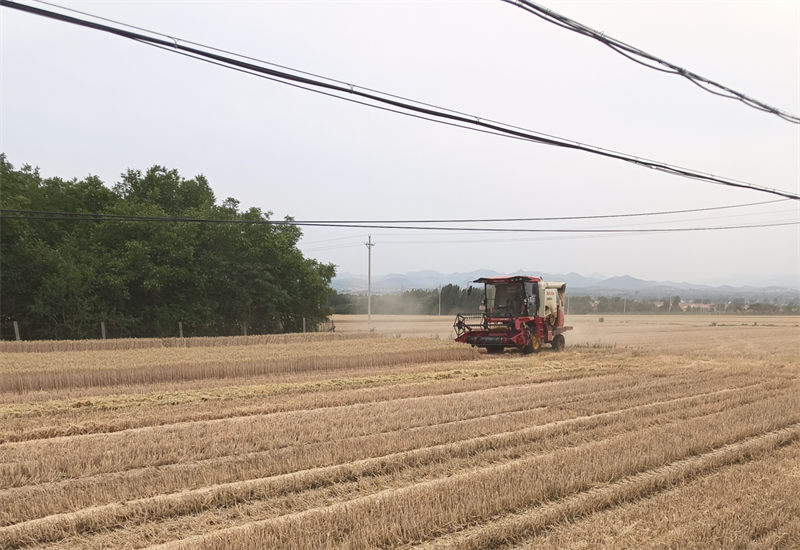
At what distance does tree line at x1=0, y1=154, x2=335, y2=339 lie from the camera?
77.5 feet

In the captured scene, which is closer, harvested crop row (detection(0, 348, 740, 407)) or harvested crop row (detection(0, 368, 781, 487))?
harvested crop row (detection(0, 368, 781, 487))

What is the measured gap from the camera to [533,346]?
65.5 ft

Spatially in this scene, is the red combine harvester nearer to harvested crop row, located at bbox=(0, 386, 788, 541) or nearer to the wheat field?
the wheat field

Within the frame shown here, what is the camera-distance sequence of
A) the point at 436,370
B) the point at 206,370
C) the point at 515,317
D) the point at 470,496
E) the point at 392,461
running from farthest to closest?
1. the point at 515,317
2. the point at 436,370
3. the point at 206,370
4. the point at 392,461
5. the point at 470,496

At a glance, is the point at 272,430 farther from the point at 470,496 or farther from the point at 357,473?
the point at 470,496

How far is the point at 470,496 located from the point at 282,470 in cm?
216

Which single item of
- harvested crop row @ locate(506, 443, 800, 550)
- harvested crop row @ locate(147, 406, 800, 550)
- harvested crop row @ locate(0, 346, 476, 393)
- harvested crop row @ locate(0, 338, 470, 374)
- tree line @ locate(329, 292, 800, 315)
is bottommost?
harvested crop row @ locate(506, 443, 800, 550)

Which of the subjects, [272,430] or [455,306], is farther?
[455,306]

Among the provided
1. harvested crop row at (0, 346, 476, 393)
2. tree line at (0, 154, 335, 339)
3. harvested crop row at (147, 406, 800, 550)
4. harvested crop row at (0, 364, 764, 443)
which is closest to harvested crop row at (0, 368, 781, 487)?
harvested crop row at (0, 364, 764, 443)

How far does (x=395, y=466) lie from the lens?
6.46 meters

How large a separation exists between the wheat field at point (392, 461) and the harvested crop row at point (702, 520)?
23 millimetres

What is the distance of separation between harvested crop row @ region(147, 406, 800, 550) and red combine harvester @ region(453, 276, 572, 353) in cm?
1138

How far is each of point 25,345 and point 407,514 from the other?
17.6 metres

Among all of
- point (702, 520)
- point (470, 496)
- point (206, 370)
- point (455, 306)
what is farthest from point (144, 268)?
point (455, 306)
